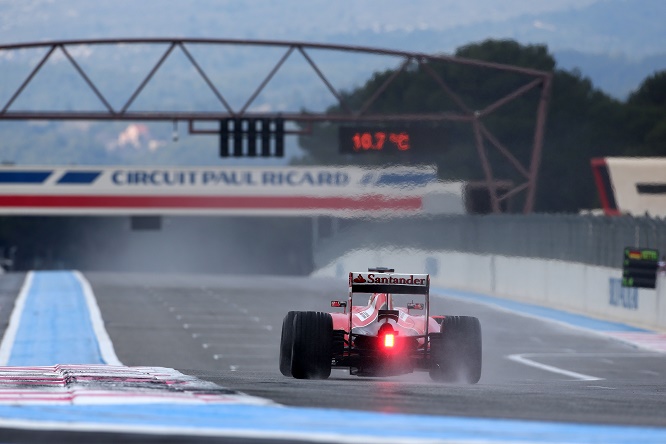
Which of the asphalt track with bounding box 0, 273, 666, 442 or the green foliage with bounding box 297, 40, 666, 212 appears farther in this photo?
the green foliage with bounding box 297, 40, 666, 212

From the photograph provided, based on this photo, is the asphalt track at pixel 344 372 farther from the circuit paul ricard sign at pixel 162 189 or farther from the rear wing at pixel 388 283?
the circuit paul ricard sign at pixel 162 189

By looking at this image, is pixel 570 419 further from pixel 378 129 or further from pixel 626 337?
pixel 378 129

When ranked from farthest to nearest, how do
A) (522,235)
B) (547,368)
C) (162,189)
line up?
(162,189)
(522,235)
(547,368)

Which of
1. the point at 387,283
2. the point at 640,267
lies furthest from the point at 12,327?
the point at 387,283

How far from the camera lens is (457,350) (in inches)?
643

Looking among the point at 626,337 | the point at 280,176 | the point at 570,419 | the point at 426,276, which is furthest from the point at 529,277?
the point at 280,176

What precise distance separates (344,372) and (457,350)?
6979 millimetres

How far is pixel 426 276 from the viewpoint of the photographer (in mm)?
15922

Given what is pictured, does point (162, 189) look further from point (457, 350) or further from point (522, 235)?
point (457, 350)

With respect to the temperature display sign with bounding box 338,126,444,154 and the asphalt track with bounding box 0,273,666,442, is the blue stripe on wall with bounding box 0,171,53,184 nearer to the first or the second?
the asphalt track with bounding box 0,273,666,442

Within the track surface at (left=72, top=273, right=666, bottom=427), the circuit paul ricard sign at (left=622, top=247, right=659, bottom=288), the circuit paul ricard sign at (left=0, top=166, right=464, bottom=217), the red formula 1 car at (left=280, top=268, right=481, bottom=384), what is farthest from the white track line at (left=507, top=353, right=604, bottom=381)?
the circuit paul ricard sign at (left=0, top=166, right=464, bottom=217)

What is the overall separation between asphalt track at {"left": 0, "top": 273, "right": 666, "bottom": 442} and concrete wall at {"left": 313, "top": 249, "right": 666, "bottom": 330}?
158cm

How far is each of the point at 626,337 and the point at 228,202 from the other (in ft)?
194

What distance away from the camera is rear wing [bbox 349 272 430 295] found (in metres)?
15.9
